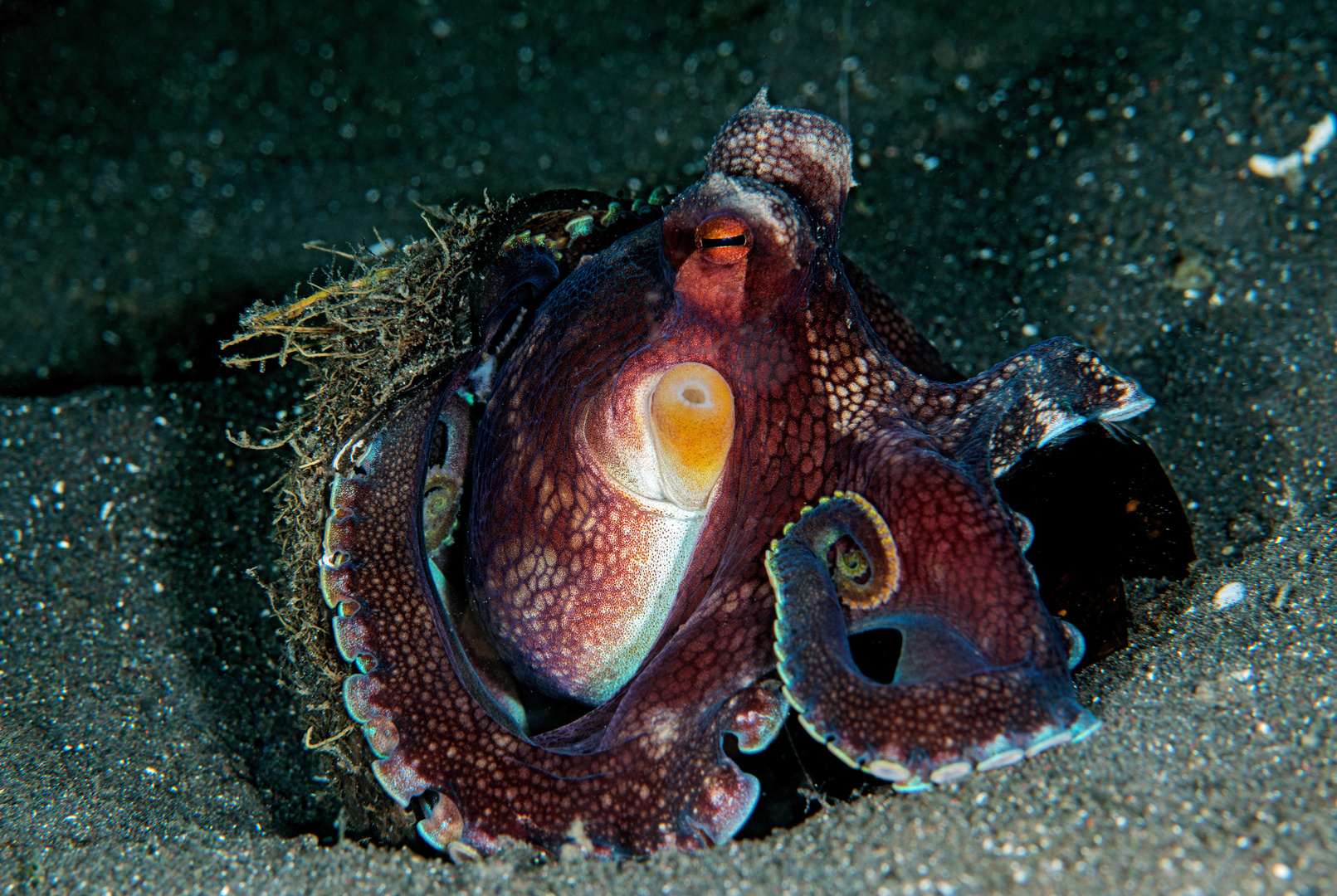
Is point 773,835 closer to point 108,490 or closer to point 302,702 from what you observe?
point 302,702

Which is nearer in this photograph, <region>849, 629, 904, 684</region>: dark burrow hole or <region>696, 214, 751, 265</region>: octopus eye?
<region>696, 214, 751, 265</region>: octopus eye

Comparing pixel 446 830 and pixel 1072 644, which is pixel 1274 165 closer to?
pixel 1072 644

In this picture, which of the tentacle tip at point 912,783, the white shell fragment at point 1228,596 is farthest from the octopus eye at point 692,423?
the white shell fragment at point 1228,596

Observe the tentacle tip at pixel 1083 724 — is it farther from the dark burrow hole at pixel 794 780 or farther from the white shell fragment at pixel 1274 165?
the white shell fragment at pixel 1274 165

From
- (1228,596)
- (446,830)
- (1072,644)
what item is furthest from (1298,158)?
(446,830)

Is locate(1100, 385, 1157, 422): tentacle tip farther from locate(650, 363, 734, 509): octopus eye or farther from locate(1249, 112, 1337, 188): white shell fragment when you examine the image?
locate(1249, 112, 1337, 188): white shell fragment

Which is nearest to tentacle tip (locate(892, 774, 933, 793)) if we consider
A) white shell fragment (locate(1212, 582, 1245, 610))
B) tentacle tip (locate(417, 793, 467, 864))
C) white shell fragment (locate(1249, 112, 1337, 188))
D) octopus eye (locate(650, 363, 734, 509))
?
octopus eye (locate(650, 363, 734, 509))
